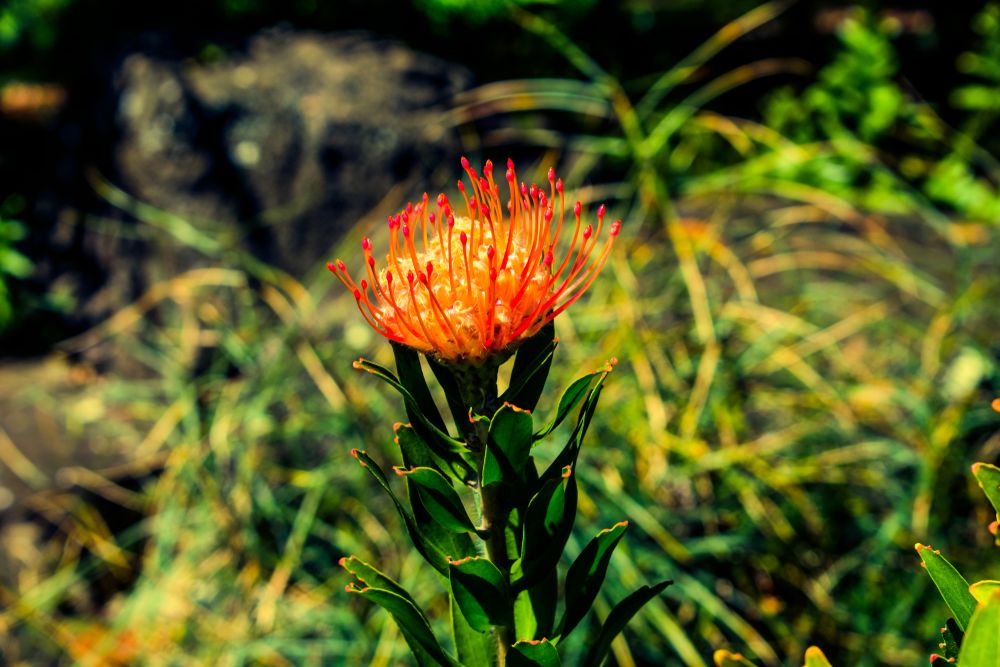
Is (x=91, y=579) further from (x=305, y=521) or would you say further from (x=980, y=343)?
(x=980, y=343)

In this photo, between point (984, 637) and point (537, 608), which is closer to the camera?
point (984, 637)

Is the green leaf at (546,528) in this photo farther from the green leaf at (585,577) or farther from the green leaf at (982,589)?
the green leaf at (982,589)

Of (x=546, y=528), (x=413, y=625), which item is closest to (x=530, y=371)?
(x=546, y=528)

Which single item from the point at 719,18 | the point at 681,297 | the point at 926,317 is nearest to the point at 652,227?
the point at 681,297

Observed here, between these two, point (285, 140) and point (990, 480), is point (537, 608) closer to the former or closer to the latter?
point (990, 480)

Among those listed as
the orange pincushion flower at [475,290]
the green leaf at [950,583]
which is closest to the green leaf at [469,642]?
the orange pincushion flower at [475,290]

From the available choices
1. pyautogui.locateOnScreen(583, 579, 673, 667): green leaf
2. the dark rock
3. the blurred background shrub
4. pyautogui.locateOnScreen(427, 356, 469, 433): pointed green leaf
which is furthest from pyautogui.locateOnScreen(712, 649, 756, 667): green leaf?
the dark rock
